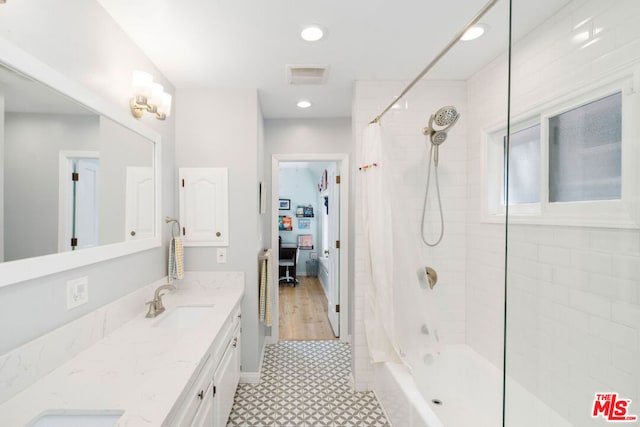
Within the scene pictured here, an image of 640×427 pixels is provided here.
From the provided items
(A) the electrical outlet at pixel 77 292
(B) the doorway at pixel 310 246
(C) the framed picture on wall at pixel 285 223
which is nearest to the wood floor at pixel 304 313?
(B) the doorway at pixel 310 246

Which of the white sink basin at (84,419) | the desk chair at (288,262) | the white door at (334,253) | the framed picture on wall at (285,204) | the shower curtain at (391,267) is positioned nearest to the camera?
the white sink basin at (84,419)

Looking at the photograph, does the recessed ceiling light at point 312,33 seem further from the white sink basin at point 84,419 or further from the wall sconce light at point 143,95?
the white sink basin at point 84,419

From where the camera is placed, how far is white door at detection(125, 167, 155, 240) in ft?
5.77

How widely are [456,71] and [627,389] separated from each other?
2.11 m

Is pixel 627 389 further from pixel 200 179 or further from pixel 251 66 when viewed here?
pixel 200 179

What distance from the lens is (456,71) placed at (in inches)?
86.0

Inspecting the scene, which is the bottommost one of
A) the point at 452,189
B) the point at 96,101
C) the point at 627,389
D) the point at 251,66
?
the point at 627,389

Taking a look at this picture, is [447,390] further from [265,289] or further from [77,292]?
[77,292]

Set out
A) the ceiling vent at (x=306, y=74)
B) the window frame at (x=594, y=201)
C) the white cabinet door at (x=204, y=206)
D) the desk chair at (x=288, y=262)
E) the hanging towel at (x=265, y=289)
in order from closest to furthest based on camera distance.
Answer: the window frame at (x=594, y=201), the ceiling vent at (x=306, y=74), the white cabinet door at (x=204, y=206), the hanging towel at (x=265, y=289), the desk chair at (x=288, y=262)

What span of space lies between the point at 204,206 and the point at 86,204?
1.10 m

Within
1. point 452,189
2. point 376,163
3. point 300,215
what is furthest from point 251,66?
point 300,215

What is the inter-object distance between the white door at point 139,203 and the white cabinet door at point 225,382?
0.94 meters

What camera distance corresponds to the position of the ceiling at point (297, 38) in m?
1.54

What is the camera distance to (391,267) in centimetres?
199
